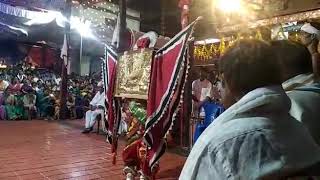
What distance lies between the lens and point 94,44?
1873 cm

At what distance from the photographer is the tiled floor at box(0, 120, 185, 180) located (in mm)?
4723

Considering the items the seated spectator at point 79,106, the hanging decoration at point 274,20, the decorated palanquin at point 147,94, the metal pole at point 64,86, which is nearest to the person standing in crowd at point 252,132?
the decorated palanquin at point 147,94

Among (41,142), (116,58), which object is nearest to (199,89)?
(116,58)

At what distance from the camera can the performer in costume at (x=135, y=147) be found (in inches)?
161

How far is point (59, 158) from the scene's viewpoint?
18.6 feet

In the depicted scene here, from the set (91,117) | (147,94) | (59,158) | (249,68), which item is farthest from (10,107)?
(249,68)

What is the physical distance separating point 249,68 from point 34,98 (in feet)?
40.2

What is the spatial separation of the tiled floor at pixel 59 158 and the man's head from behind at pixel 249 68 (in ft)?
12.3

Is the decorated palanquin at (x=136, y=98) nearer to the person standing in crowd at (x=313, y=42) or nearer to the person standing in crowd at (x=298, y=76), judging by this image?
the person standing in crowd at (x=313, y=42)

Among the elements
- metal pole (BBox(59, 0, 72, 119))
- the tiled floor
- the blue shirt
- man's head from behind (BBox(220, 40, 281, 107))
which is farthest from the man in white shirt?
man's head from behind (BBox(220, 40, 281, 107))

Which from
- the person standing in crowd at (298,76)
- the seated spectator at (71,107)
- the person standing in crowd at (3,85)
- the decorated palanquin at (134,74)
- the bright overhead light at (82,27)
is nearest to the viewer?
the person standing in crowd at (298,76)

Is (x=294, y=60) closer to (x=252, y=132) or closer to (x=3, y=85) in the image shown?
(x=252, y=132)

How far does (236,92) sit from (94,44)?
18165mm

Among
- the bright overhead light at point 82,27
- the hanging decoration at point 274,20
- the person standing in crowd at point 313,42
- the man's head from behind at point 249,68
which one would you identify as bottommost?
the man's head from behind at point 249,68
